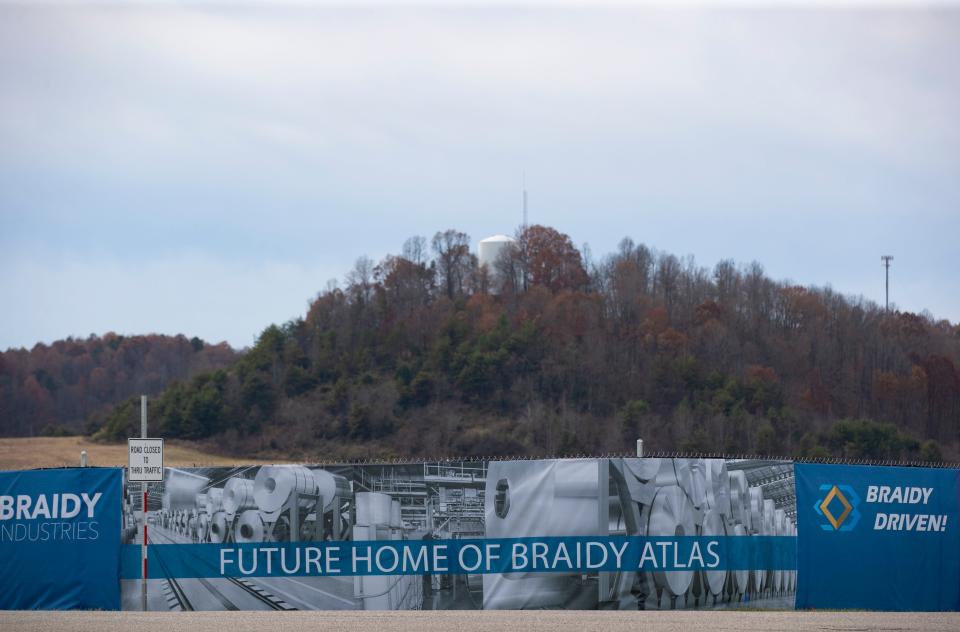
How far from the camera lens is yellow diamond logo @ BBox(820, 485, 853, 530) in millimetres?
17250

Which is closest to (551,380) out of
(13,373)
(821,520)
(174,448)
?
(174,448)

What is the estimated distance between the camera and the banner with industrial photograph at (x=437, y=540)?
640 inches

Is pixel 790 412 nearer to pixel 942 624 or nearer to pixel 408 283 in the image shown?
pixel 408 283

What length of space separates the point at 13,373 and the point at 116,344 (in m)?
18.5

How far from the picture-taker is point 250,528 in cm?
1644

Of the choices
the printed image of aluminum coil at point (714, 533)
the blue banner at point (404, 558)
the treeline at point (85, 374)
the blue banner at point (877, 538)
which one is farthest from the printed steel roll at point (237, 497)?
the treeline at point (85, 374)

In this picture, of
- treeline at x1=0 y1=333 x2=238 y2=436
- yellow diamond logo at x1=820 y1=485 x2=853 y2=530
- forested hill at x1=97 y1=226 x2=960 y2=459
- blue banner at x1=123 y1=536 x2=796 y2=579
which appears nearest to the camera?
blue banner at x1=123 y1=536 x2=796 y2=579

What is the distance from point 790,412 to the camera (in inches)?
2987

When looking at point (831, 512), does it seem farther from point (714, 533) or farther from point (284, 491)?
point (284, 491)

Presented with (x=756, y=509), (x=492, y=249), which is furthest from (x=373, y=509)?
(x=492, y=249)

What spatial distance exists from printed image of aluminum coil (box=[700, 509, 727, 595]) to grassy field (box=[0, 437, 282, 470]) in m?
40.7

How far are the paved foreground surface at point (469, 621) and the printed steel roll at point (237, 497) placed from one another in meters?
1.53

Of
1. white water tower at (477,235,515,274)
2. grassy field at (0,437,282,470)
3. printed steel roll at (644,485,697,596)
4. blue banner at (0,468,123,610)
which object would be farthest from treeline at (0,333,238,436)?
printed steel roll at (644,485,697,596)

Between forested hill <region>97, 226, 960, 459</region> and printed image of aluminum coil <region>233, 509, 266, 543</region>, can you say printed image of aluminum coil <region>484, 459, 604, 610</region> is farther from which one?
forested hill <region>97, 226, 960, 459</region>
